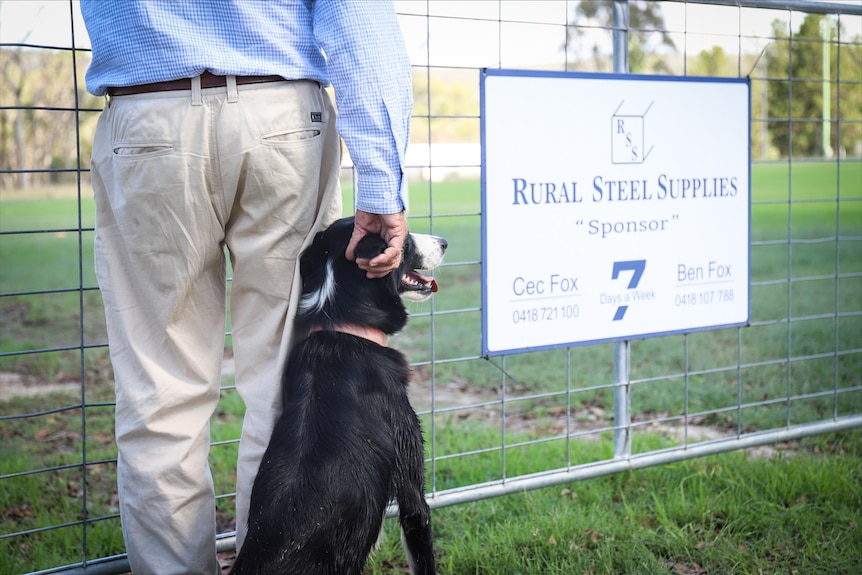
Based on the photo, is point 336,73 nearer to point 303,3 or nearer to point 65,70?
point 303,3

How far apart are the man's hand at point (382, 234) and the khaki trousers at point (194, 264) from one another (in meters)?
0.14

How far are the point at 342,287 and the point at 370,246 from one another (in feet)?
0.58

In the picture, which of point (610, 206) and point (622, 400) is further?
point (622, 400)

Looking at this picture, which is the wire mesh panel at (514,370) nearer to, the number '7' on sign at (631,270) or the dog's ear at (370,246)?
the number '7' on sign at (631,270)

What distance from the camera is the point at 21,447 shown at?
4102 millimetres

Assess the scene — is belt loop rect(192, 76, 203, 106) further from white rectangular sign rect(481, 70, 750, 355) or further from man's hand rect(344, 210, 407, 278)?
white rectangular sign rect(481, 70, 750, 355)

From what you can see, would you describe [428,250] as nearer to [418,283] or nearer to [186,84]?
[418,283]

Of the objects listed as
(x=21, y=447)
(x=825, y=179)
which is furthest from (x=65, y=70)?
(x=21, y=447)

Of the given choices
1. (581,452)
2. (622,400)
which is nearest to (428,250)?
(622,400)

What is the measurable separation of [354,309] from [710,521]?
1719 millimetres

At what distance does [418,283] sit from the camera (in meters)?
2.65

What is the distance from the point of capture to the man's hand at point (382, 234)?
86.7 inches

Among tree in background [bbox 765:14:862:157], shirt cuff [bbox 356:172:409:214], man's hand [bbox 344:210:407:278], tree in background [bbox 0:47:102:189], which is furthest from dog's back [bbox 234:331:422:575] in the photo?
tree in background [bbox 0:47:102:189]

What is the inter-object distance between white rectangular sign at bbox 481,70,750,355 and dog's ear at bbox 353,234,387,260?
0.81m
